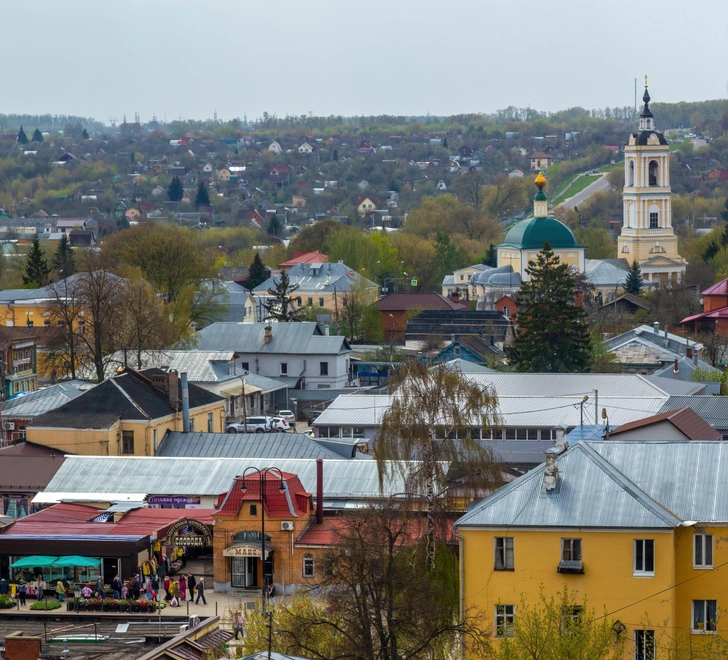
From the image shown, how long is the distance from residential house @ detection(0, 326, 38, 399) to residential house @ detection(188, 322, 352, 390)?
695cm

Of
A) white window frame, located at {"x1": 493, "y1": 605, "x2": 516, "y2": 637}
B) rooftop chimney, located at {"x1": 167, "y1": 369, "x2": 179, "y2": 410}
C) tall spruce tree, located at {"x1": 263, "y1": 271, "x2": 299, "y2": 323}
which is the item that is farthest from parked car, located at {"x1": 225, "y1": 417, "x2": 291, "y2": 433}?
white window frame, located at {"x1": 493, "y1": 605, "x2": 516, "y2": 637}

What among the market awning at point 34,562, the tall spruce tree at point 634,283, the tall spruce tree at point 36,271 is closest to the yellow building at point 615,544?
the market awning at point 34,562

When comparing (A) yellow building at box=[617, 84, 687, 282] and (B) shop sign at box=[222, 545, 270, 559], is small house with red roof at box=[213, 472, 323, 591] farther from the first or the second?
(A) yellow building at box=[617, 84, 687, 282]

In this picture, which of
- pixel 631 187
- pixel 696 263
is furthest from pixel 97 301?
pixel 631 187

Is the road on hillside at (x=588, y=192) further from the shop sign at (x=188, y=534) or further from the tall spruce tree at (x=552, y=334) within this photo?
the shop sign at (x=188, y=534)

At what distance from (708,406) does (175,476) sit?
1417cm

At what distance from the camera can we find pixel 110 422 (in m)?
43.0

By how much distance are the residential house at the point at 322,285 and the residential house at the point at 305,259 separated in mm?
5608

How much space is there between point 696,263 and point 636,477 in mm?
77943

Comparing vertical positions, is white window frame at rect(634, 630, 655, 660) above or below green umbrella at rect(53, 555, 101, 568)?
above

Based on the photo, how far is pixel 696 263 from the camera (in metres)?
102

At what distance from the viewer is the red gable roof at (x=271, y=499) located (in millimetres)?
33656

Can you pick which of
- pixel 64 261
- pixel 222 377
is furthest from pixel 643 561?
pixel 64 261

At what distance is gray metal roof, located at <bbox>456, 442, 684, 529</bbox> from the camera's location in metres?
24.4
